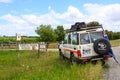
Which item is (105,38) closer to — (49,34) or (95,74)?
(95,74)

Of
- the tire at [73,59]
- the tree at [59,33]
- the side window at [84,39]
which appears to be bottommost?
the tire at [73,59]

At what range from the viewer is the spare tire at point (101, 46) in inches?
739

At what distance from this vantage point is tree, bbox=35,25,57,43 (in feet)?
280

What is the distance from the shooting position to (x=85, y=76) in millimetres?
14109

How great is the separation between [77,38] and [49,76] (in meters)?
5.73

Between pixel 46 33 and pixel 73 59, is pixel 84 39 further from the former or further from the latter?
pixel 46 33

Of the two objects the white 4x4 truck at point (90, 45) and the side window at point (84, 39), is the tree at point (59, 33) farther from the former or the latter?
the side window at point (84, 39)

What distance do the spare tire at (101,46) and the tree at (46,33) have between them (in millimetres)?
65541

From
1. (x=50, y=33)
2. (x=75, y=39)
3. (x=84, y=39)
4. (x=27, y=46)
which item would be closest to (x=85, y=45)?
(x=84, y=39)

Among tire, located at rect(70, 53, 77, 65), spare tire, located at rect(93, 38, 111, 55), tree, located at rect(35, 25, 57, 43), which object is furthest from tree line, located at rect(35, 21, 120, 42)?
spare tire, located at rect(93, 38, 111, 55)

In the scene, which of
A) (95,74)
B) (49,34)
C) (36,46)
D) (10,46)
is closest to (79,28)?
(95,74)

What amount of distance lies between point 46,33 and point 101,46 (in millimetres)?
69190

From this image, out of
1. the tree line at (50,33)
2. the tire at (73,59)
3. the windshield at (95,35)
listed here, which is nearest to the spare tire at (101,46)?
the windshield at (95,35)

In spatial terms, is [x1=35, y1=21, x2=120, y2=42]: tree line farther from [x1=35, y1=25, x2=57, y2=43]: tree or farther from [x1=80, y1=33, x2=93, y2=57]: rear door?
[x1=80, y1=33, x2=93, y2=57]: rear door
